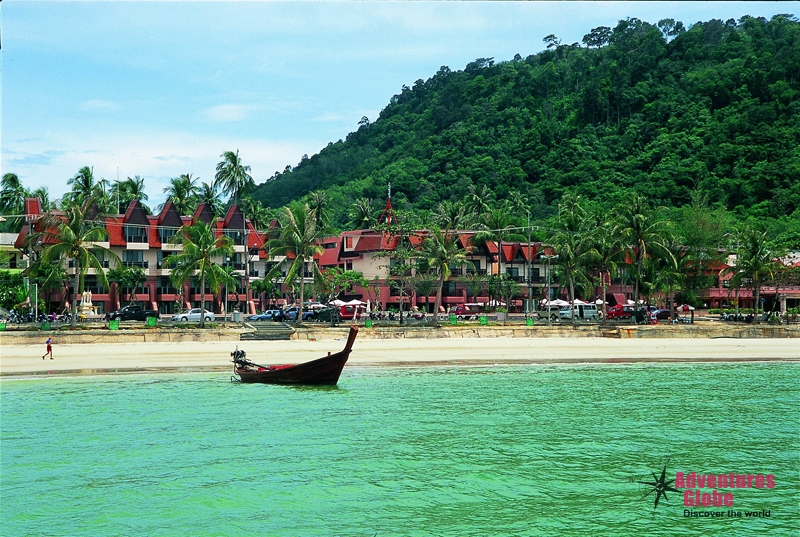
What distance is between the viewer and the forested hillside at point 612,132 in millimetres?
102375

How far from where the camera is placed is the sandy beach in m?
37.9

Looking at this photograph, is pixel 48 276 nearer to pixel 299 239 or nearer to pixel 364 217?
pixel 299 239

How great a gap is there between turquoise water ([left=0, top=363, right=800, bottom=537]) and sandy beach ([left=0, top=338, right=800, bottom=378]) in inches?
192

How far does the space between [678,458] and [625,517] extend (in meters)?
5.39

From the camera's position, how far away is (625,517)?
1567 centimetres

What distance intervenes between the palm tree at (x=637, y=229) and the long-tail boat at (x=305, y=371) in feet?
123

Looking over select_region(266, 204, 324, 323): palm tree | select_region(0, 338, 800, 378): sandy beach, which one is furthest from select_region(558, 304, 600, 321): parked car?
select_region(266, 204, 324, 323): palm tree

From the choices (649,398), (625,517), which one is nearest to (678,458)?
(625,517)

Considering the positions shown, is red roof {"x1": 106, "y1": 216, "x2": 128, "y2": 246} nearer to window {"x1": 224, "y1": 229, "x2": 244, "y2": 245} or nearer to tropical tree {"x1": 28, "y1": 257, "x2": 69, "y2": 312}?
tropical tree {"x1": 28, "y1": 257, "x2": 69, "y2": 312}

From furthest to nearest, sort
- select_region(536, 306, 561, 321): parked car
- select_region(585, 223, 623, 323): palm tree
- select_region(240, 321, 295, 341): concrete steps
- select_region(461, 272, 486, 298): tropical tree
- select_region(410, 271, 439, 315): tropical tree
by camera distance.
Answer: select_region(461, 272, 486, 298): tropical tree, select_region(410, 271, 439, 315): tropical tree, select_region(536, 306, 561, 321): parked car, select_region(585, 223, 623, 323): palm tree, select_region(240, 321, 295, 341): concrete steps

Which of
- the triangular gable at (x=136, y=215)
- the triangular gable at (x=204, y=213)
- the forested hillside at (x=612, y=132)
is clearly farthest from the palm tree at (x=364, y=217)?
the triangular gable at (x=136, y=215)

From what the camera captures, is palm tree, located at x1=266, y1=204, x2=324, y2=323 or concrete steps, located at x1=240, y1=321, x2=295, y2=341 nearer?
concrete steps, located at x1=240, y1=321, x2=295, y2=341

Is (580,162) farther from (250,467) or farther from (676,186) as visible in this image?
(250,467)

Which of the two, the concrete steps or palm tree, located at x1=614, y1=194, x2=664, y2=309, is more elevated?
palm tree, located at x1=614, y1=194, x2=664, y2=309
